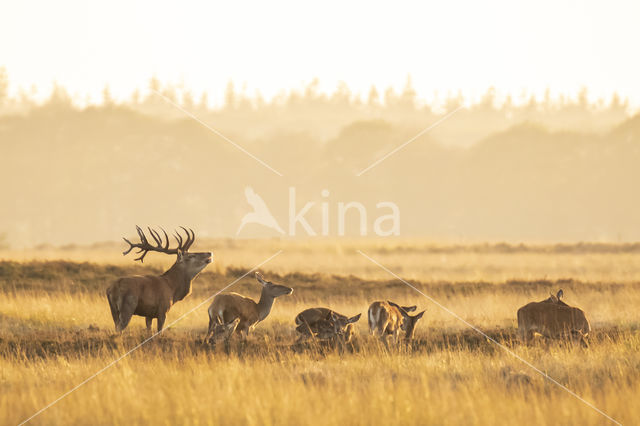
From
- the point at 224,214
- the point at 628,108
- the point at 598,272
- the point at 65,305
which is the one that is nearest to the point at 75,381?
the point at 65,305

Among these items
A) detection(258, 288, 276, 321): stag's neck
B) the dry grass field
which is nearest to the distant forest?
the dry grass field

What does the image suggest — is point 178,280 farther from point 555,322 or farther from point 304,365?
point 555,322

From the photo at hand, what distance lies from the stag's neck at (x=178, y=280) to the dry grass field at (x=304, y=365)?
81cm

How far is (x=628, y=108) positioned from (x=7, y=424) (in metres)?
202

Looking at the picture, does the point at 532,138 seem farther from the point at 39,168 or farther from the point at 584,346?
the point at 584,346

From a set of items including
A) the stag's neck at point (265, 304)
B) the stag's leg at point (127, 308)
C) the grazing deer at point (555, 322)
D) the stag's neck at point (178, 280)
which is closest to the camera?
the grazing deer at point (555, 322)

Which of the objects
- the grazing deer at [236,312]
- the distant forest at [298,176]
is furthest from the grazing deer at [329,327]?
the distant forest at [298,176]

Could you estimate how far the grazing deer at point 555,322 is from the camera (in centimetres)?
1524

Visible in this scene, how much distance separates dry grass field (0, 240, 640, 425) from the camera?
996 centimetres

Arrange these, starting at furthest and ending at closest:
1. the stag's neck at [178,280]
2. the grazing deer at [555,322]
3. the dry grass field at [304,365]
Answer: the stag's neck at [178,280] < the grazing deer at [555,322] < the dry grass field at [304,365]

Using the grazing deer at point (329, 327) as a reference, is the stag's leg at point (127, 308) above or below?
above

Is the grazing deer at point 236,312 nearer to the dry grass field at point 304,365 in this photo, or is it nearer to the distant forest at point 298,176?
the dry grass field at point 304,365

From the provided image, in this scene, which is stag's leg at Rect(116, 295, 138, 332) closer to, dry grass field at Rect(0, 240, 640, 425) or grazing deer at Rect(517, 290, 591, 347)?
dry grass field at Rect(0, 240, 640, 425)

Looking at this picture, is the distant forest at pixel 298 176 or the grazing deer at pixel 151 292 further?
the distant forest at pixel 298 176
